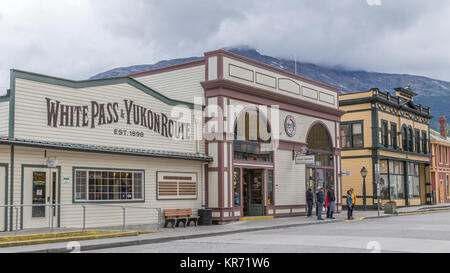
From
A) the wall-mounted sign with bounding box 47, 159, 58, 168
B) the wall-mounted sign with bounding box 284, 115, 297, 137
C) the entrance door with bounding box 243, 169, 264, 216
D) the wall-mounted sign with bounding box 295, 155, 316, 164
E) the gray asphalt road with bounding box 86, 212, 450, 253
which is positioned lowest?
the gray asphalt road with bounding box 86, 212, 450, 253

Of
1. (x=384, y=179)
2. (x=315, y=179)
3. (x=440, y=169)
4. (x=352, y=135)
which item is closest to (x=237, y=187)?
(x=315, y=179)

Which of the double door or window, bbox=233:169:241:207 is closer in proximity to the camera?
window, bbox=233:169:241:207

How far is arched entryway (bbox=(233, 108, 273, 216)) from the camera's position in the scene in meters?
25.2

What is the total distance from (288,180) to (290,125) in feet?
9.52

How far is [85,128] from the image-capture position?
19.5 meters

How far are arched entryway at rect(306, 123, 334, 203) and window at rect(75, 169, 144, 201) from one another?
11852 mm

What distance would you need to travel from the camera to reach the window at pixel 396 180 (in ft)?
136

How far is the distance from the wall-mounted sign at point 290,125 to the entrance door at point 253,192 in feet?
9.74

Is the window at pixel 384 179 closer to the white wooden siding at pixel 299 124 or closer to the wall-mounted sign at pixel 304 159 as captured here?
the white wooden siding at pixel 299 124

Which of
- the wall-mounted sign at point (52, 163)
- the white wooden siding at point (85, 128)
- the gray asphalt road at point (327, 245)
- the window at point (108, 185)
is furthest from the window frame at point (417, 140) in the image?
the wall-mounted sign at point (52, 163)

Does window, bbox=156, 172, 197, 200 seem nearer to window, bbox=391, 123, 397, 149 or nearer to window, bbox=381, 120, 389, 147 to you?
window, bbox=381, 120, 389, 147

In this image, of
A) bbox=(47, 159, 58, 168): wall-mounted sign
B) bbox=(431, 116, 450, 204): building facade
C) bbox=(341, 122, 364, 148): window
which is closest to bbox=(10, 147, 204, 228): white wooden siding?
bbox=(47, 159, 58, 168): wall-mounted sign

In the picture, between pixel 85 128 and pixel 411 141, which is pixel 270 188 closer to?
pixel 85 128
